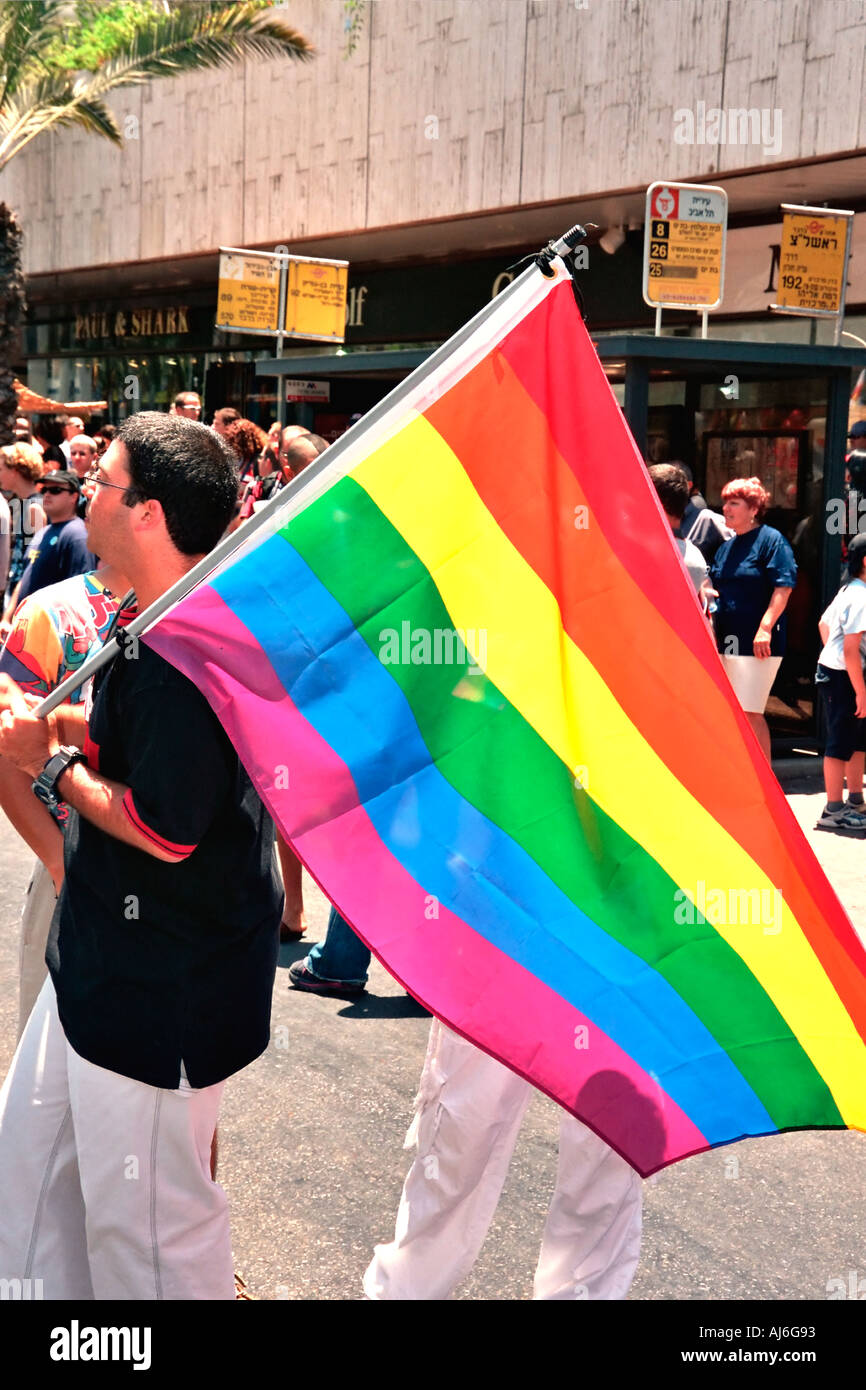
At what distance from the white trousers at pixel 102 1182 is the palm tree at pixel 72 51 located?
52.8ft

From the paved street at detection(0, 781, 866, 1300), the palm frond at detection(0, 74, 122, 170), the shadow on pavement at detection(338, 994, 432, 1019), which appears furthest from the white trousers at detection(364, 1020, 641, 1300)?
the palm frond at detection(0, 74, 122, 170)

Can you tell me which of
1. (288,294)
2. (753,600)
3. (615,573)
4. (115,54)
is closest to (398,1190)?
→ (615,573)

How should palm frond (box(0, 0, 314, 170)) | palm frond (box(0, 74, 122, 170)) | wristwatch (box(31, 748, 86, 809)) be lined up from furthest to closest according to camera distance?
palm frond (box(0, 74, 122, 170)) → palm frond (box(0, 0, 314, 170)) → wristwatch (box(31, 748, 86, 809))

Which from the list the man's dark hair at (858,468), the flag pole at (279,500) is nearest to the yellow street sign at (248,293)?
the man's dark hair at (858,468)

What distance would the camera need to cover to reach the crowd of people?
105 inches

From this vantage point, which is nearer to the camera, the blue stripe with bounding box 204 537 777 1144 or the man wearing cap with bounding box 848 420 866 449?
the blue stripe with bounding box 204 537 777 1144

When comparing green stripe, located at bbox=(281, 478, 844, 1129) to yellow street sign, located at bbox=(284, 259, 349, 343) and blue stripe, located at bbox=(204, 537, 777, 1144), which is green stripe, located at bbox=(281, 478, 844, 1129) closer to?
blue stripe, located at bbox=(204, 537, 777, 1144)

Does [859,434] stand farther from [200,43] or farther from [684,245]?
[200,43]

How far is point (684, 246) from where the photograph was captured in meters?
11.0

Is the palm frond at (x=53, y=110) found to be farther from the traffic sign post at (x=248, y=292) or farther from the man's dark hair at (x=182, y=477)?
the man's dark hair at (x=182, y=477)

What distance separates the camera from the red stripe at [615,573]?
2812 mm

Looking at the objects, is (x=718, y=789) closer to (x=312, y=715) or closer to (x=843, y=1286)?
(x=312, y=715)

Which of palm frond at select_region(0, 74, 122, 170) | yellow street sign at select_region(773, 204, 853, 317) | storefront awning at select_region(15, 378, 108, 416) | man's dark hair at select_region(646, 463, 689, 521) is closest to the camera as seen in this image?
man's dark hair at select_region(646, 463, 689, 521)

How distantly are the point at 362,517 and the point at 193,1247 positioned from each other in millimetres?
1349
